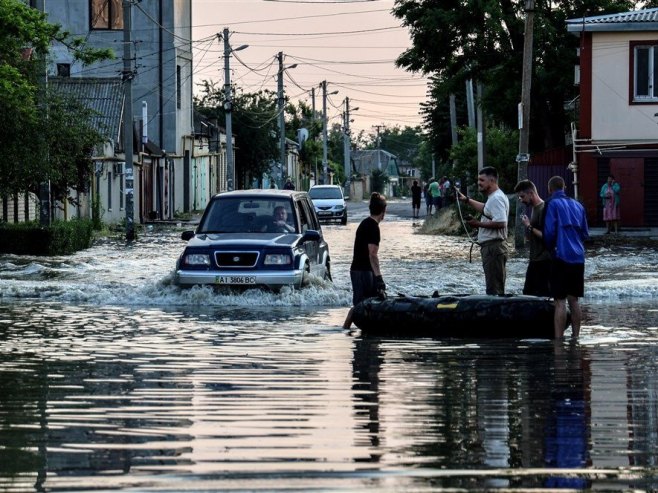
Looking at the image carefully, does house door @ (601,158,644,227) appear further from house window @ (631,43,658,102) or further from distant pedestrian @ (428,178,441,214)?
distant pedestrian @ (428,178,441,214)

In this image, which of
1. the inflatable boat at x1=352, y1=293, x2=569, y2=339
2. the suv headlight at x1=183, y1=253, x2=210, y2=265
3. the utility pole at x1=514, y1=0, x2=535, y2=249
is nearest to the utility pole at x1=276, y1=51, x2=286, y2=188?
the utility pole at x1=514, y1=0, x2=535, y2=249

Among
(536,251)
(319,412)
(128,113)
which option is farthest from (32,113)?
(319,412)

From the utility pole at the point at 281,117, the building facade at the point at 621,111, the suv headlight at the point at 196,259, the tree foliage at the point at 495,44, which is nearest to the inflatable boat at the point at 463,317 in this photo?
the suv headlight at the point at 196,259

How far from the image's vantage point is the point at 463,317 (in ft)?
53.4

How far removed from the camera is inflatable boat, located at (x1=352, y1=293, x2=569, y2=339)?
16219 millimetres

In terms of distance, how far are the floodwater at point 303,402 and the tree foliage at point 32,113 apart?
10.2 metres

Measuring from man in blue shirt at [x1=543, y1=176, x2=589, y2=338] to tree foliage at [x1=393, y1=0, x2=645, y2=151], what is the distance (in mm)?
32483

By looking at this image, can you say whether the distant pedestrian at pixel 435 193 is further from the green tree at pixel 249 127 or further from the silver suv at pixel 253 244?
the silver suv at pixel 253 244

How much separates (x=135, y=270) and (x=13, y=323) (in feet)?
38.1

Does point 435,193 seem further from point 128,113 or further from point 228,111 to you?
point 128,113

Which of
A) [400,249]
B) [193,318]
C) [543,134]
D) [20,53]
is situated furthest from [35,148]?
[543,134]

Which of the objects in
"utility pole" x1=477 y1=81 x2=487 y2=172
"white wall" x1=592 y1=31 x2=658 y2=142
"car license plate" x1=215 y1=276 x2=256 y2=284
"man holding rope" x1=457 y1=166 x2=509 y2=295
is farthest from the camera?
"utility pole" x1=477 y1=81 x2=487 y2=172

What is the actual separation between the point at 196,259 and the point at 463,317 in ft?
19.6

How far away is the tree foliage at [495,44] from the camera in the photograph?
48.5 metres
